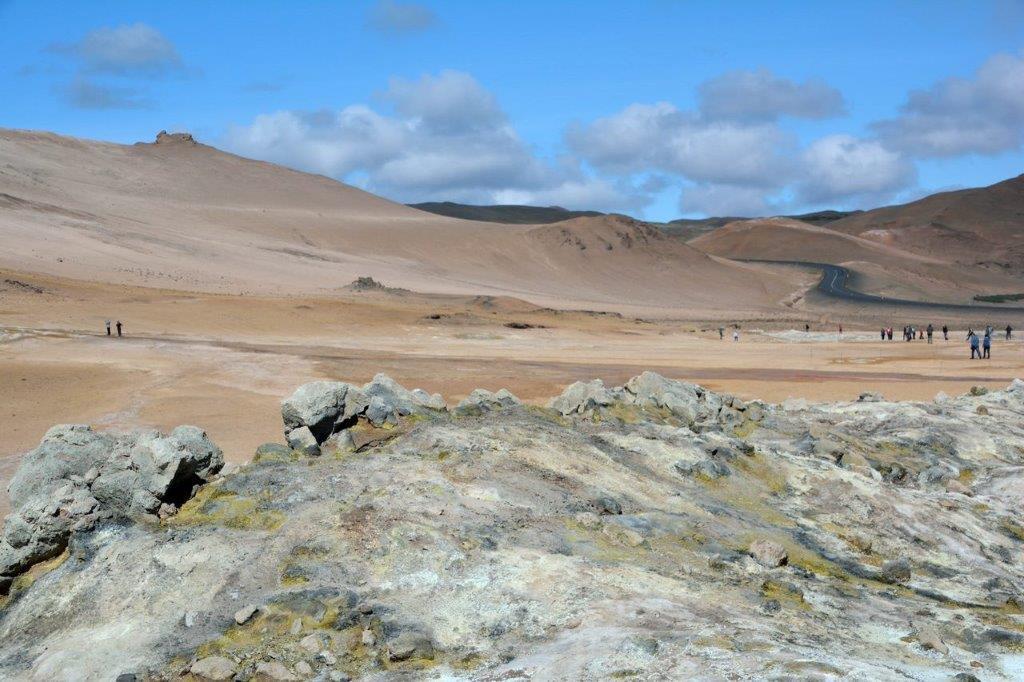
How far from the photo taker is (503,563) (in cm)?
721

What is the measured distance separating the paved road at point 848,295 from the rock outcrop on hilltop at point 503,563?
6469cm

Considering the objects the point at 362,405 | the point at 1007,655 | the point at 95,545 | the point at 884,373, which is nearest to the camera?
the point at 1007,655

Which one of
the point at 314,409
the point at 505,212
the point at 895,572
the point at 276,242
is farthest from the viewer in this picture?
the point at 505,212

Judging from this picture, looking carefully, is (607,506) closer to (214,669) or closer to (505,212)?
(214,669)

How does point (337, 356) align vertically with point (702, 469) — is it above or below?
above

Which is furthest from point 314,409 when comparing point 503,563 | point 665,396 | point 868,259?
Answer: point 868,259

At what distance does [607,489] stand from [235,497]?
341 cm

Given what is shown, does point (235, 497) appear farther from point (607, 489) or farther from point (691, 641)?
point (691, 641)

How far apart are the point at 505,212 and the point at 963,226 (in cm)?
8330

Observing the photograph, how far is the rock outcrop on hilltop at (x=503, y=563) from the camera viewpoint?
20.4 ft

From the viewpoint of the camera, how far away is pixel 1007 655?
255 inches

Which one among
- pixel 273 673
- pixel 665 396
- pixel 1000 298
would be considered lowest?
pixel 273 673

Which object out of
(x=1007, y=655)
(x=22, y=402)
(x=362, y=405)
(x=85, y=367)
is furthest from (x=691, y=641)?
(x=85, y=367)

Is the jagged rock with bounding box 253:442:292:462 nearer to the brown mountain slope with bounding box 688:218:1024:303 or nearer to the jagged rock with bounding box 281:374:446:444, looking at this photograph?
the jagged rock with bounding box 281:374:446:444
